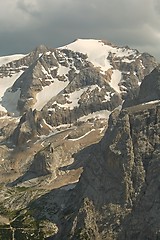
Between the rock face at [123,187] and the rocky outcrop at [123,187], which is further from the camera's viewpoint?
the rocky outcrop at [123,187]

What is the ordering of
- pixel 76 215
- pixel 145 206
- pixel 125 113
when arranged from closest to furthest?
pixel 145 206
pixel 76 215
pixel 125 113

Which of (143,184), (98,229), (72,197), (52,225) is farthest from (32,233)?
(143,184)

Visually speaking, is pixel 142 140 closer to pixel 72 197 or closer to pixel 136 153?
pixel 136 153

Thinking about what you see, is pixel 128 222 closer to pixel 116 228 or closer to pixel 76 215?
pixel 116 228

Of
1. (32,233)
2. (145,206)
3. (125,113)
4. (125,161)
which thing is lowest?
(32,233)

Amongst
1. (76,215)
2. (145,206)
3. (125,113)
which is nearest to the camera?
(145,206)

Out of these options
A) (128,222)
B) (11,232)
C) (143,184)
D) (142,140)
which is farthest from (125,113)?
(11,232)

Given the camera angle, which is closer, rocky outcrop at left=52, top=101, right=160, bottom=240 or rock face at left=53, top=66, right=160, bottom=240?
rock face at left=53, top=66, right=160, bottom=240

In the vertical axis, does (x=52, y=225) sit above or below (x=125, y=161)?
below

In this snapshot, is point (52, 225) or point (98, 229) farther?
point (52, 225)
